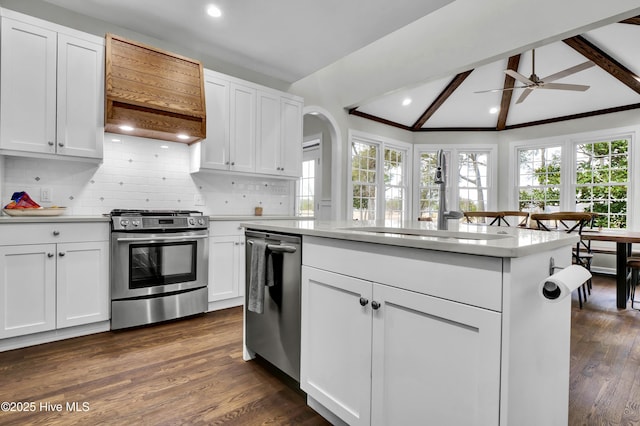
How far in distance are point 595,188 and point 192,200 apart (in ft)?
20.3

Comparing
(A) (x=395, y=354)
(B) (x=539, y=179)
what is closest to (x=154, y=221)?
(A) (x=395, y=354)

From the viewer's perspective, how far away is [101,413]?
1.65 m

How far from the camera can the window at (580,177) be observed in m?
5.30

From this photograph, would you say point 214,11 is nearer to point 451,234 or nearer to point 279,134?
point 279,134

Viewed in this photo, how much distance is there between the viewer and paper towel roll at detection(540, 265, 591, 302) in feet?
3.05

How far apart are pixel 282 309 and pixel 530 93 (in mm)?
5571

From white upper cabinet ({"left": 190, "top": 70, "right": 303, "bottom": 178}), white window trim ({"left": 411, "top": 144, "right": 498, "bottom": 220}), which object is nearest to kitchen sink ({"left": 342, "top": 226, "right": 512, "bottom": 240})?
white upper cabinet ({"left": 190, "top": 70, "right": 303, "bottom": 178})

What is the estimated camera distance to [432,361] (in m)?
1.13

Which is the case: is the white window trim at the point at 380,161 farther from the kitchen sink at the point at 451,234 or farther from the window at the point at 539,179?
the kitchen sink at the point at 451,234

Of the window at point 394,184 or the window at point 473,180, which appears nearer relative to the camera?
the window at point 394,184

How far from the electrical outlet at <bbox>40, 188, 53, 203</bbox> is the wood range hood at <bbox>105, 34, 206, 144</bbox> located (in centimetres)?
71

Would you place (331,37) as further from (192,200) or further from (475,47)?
(192,200)

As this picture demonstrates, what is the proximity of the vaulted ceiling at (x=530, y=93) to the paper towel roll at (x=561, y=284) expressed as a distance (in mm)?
3785

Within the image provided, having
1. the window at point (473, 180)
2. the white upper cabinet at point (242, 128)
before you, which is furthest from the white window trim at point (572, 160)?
the white upper cabinet at point (242, 128)
